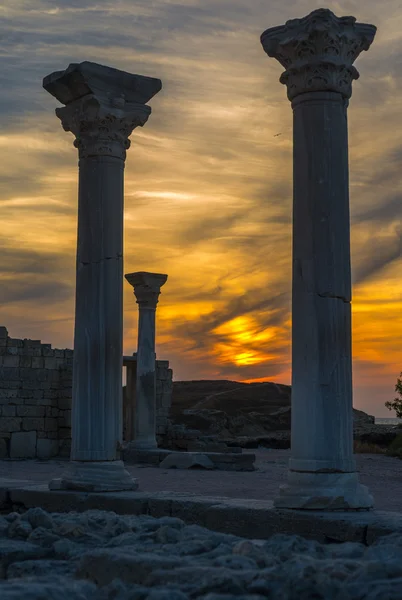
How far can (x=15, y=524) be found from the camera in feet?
26.2

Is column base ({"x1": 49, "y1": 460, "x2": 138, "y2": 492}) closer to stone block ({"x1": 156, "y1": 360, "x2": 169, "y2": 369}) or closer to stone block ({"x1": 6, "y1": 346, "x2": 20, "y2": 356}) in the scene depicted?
stone block ({"x1": 6, "y1": 346, "x2": 20, "y2": 356})

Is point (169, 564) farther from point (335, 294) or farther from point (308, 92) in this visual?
point (308, 92)

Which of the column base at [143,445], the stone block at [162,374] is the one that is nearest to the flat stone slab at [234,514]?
the column base at [143,445]

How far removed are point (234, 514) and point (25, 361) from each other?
1510 cm

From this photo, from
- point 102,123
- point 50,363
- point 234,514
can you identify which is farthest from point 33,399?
point 234,514

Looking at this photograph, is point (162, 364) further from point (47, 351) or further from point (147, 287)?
point (147, 287)

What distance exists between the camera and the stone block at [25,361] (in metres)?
22.4

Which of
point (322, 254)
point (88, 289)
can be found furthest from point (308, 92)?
point (88, 289)

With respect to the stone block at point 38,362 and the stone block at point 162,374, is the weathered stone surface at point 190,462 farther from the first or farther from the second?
the stone block at point 162,374

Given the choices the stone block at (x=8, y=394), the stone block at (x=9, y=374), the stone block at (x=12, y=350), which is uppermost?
the stone block at (x=12, y=350)

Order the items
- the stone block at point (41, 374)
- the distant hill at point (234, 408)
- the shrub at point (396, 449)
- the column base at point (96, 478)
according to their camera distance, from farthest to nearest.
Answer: the distant hill at point (234, 408) → the shrub at point (396, 449) → the stone block at point (41, 374) → the column base at point (96, 478)

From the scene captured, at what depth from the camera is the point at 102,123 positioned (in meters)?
10.5

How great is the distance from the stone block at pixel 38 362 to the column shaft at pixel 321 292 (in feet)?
50.0

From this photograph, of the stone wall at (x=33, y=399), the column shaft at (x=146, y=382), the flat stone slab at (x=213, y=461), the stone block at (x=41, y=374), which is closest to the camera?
the flat stone slab at (x=213, y=461)
